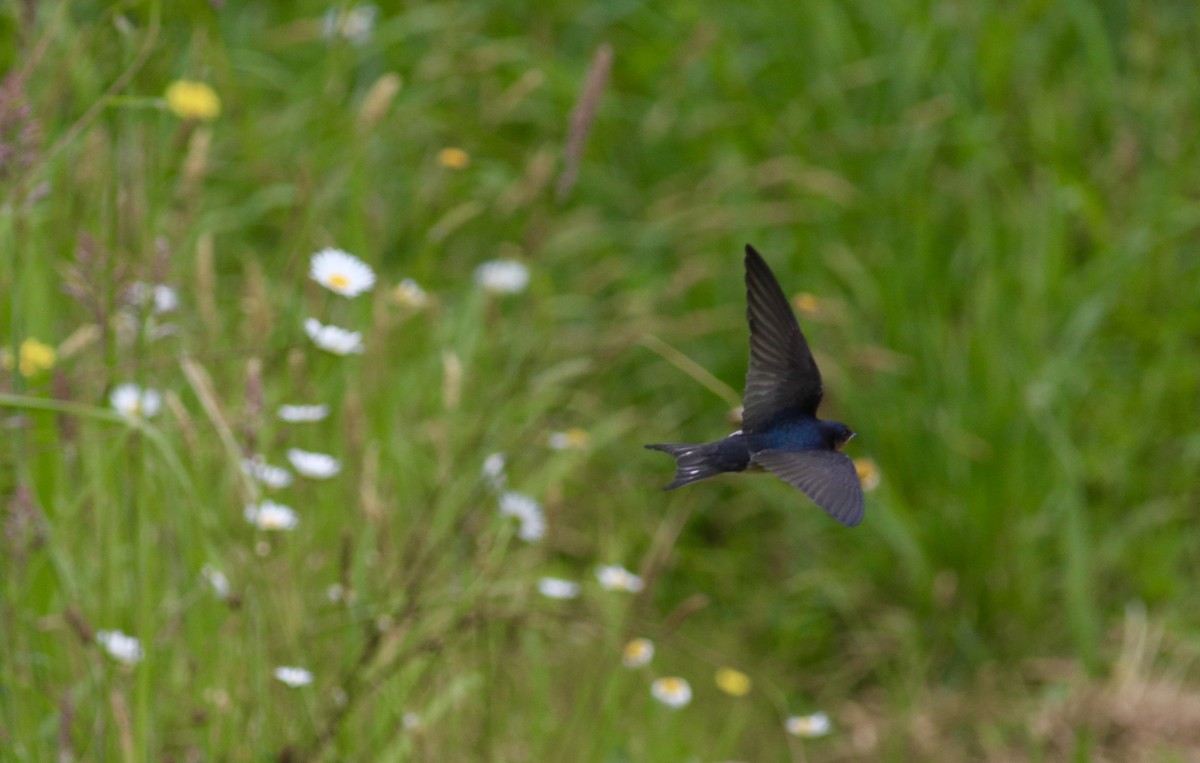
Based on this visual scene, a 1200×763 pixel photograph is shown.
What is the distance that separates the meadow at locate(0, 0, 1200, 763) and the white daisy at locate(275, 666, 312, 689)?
19mm

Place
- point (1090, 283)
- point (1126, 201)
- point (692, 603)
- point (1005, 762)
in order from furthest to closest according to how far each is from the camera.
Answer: point (1126, 201), point (1090, 283), point (1005, 762), point (692, 603)

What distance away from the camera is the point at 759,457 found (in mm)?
1132

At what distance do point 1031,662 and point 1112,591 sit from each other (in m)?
0.33

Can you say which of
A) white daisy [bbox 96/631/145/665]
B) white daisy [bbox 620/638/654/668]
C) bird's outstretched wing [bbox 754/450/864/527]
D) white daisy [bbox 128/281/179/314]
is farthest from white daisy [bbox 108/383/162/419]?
bird's outstretched wing [bbox 754/450/864/527]

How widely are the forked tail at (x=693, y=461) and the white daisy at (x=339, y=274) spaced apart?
73 centimetres

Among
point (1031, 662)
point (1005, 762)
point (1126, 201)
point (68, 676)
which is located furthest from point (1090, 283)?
point (68, 676)

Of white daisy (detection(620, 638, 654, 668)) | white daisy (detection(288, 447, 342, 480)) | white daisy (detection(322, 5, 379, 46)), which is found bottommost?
white daisy (detection(620, 638, 654, 668))

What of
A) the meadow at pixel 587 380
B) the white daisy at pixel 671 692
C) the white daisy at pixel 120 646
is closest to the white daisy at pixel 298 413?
the meadow at pixel 587 380

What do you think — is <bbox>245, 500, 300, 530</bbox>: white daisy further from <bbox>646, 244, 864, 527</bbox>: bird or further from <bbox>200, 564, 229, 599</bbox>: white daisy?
<bbox>646, 244, 864, 527</bbox>: bird

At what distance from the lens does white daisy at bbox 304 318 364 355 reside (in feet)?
5.62

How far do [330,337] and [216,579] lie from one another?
434 millimetres

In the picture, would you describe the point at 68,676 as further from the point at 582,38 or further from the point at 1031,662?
the point at 582,38

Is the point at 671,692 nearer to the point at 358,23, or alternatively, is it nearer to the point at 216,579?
the point at 216,579

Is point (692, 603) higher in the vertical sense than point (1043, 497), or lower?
higher
